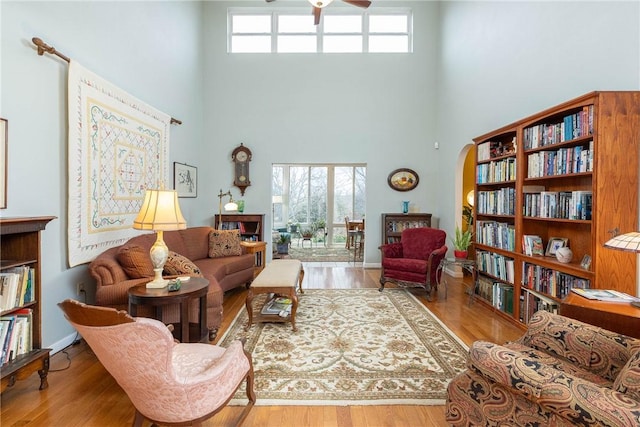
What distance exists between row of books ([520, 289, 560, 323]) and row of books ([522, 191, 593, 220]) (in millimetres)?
792

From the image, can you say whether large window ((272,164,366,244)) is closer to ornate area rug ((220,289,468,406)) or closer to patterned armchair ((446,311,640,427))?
ornate area rug ((220,289,468,406))

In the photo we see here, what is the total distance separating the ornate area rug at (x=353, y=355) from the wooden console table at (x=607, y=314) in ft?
3.04

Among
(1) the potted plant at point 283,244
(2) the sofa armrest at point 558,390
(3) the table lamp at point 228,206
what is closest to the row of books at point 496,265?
(2) the sofa armrest at point 558,390

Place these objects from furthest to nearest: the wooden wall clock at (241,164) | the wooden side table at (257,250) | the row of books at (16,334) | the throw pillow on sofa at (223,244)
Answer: the wooden wall clock at (241,164)
the wooden side table at (257,250)
the throw pillow on sofa at (223,244)
the row of books at (16,334)

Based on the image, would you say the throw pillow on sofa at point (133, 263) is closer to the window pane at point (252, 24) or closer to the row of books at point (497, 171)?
the row of books at point (497, 171)

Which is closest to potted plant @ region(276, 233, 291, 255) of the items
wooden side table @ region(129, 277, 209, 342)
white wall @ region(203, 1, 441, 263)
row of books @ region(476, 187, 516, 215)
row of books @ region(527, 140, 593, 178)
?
white wall @ region(203, 1, 441, 263)

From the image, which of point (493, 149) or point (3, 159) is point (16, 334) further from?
point (493, 149)

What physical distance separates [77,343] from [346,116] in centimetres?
553

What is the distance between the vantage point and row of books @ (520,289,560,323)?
2.93m

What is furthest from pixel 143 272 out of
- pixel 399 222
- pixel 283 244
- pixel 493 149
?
pixel 399 222

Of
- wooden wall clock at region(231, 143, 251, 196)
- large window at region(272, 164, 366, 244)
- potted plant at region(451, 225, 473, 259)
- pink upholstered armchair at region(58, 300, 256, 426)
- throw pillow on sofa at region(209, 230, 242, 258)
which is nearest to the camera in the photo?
pink upholstered armchair at region(58, 300, 256, 426)

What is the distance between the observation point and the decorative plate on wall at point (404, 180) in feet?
21.2

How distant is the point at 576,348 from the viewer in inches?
64.9

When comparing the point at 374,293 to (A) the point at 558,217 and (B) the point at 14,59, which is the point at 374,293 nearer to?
(A) the point at 558,217
